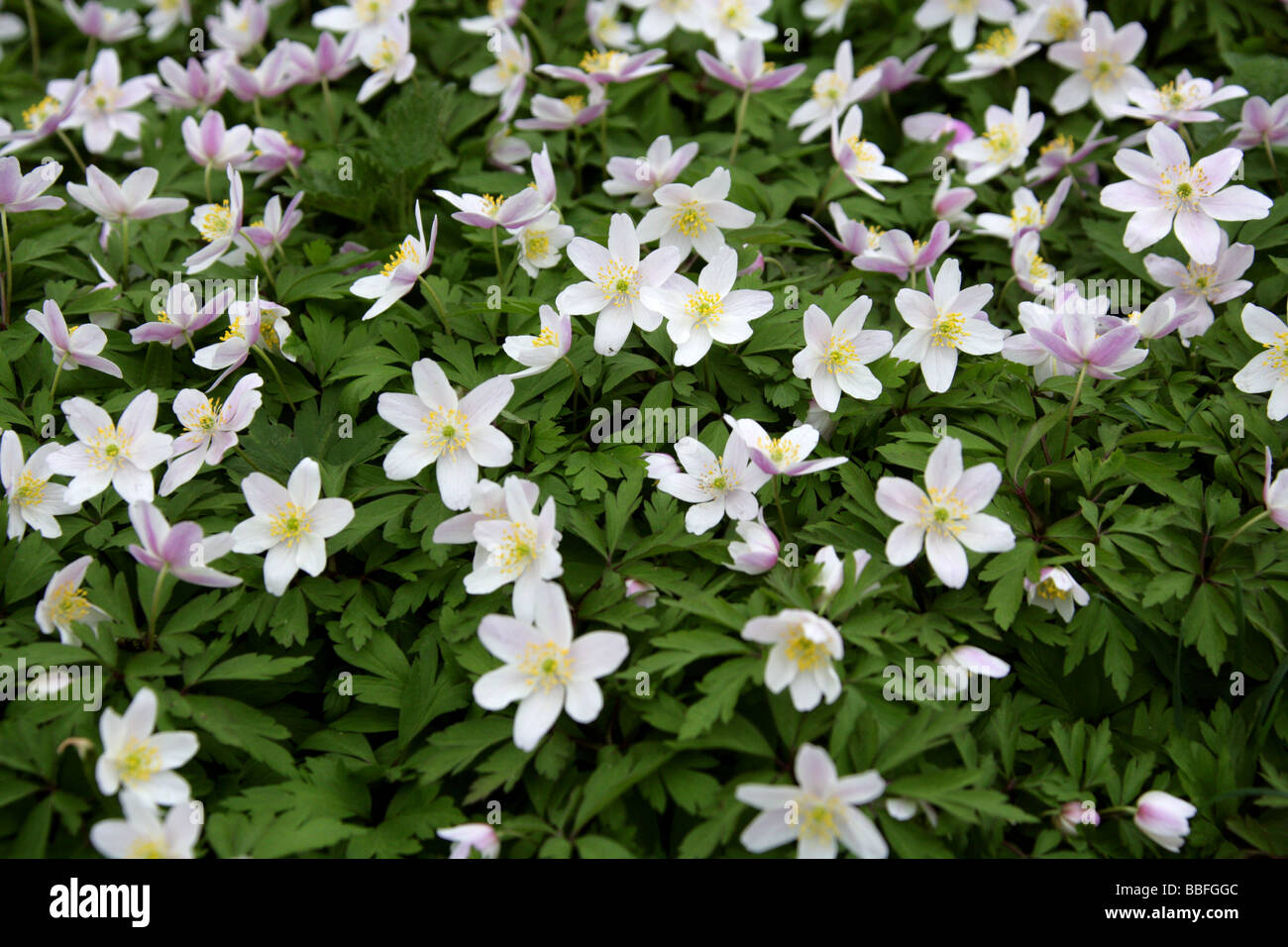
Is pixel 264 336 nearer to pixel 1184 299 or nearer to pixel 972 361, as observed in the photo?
pixel 972 361

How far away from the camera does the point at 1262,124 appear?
3824 mm

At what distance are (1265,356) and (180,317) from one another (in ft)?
11.5

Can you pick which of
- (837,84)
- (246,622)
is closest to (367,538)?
(246,622)

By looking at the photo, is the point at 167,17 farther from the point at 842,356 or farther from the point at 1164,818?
the point at 1164,818

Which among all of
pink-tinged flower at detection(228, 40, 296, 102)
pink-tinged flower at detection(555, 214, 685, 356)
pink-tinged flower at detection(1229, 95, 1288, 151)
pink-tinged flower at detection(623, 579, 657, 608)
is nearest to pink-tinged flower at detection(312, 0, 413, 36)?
pink-tinged flower at detection(228, 40, 296, 102)

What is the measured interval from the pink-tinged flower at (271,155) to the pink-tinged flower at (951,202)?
101 inches

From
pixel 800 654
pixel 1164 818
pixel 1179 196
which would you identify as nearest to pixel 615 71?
pixel 1179 196

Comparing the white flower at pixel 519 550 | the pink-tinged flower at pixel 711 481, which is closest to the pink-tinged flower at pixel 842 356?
the pink-tinged flower at pixel 711 481

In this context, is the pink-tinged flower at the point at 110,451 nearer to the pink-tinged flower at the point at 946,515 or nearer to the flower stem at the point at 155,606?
the flower stem at the point at 155,606

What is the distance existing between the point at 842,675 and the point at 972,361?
52.0 inches

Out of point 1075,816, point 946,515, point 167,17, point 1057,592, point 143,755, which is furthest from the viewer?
point 167,17

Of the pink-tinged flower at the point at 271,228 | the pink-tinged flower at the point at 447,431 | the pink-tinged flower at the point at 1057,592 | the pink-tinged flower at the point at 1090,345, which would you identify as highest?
the pink-tinged flower at the point at 271,228

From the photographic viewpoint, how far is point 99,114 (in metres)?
4.73

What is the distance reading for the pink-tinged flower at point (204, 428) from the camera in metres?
3.09
